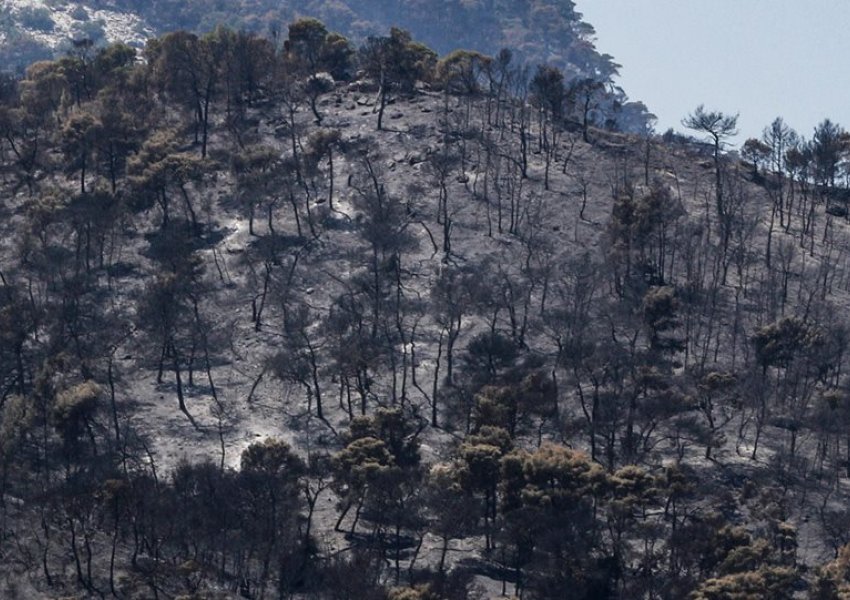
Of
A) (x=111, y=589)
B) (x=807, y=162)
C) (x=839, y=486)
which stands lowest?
(x=111, y=589)

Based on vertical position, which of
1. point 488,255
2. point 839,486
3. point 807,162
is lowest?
point 839,486

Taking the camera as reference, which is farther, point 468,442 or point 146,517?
point 468,442

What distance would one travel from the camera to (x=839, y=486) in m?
90.4

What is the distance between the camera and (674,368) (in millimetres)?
102688

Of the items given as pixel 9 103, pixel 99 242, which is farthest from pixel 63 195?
pixel 9 103

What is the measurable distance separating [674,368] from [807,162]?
120 feet

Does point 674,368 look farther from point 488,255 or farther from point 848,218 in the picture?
point 848,218

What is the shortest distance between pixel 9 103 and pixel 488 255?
162 ft

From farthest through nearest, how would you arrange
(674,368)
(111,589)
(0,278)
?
(0,278) < (674,368) < (111,589)

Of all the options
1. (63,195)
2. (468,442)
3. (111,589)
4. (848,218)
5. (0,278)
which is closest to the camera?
(111,589)

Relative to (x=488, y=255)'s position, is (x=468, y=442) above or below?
below

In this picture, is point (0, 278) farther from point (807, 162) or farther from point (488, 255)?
point (807, 162)

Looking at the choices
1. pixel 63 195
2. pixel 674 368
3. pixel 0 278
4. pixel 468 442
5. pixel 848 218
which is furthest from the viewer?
pixel 848 218

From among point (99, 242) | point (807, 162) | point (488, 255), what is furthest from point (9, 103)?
point (807, 162)
